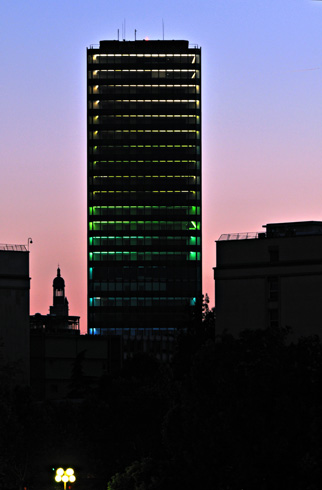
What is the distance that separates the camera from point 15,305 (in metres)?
148

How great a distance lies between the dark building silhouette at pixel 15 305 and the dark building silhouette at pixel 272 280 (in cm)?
2592

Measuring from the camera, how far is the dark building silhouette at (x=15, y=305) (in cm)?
14612

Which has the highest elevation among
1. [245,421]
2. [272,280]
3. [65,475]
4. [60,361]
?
[272,280]

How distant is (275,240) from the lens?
432ft

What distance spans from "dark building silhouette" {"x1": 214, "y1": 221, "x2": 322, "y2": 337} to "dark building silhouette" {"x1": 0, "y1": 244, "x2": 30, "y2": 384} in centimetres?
2592

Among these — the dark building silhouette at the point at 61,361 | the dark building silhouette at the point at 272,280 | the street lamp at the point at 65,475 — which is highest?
the dark building silhouette at the point at 272,280

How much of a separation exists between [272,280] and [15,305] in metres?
34.0

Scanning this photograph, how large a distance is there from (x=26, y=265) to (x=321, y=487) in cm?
9444

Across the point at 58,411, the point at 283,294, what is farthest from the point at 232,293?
the point at 58,411

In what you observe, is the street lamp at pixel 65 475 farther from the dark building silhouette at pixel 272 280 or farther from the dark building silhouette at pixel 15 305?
the dark building silhouette at pixel 15 305

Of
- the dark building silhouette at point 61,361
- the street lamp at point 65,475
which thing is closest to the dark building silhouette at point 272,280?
the dark building silhouette at point 61,361

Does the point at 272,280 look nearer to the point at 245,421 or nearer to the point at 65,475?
the point at 245,421

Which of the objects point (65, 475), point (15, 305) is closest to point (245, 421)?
point (65, 475)

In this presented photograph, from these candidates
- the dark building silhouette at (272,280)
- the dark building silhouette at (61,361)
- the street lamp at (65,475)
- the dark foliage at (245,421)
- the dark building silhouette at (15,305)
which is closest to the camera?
the street lamp at (65,475)
